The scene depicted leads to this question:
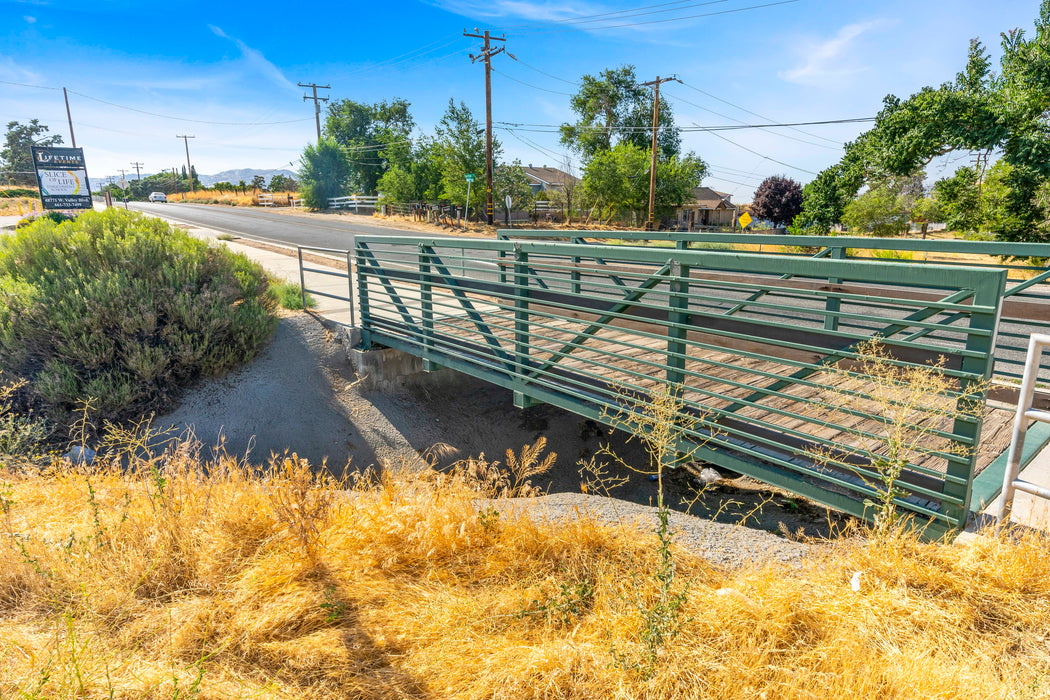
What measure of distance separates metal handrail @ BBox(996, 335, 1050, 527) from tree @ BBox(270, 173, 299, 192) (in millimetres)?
86418

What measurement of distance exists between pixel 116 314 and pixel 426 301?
195 inches

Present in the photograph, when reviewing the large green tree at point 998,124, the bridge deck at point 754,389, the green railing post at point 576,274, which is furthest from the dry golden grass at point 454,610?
the large green tree at point 998,124

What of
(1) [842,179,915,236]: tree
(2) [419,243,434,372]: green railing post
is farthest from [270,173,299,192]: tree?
(2) [419,243,434,372]: green railing post

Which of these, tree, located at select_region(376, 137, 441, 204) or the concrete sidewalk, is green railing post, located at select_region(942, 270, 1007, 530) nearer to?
the concrete sidewalk

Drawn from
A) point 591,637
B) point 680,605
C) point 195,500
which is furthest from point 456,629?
point 195,500

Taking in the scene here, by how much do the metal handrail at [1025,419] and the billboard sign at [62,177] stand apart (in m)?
23.3

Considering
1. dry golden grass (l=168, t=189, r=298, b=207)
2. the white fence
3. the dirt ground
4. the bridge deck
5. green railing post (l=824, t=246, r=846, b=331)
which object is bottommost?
the dirt ground

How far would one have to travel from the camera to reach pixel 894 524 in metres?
3.38

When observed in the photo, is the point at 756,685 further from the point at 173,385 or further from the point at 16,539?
the point at 173,385

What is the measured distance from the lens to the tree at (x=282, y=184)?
79.3 metres

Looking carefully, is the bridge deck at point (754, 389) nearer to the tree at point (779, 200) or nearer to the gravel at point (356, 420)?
the gravel at point (356, 420)

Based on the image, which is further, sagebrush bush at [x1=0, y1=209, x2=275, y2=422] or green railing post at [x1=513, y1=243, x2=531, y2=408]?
sagebrush bush at [x1=0, y1=209, x2=275, y2=422]

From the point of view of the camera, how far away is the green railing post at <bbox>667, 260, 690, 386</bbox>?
14.6ft

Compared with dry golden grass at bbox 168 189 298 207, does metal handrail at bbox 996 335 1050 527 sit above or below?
below
